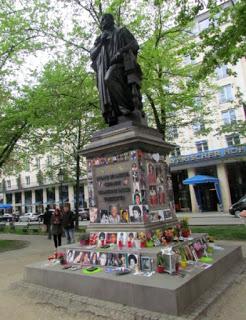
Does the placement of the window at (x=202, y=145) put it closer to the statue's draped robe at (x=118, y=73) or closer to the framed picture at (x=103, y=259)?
the statue's draped robe at (x=118, y=73)

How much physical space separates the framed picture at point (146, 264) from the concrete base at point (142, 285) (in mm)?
314

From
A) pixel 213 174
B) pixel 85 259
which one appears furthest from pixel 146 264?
pixel 213 174

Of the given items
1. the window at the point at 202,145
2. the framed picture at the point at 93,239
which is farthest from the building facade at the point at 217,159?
the framed picture at the point at 93,239

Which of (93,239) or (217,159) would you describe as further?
(217,159)

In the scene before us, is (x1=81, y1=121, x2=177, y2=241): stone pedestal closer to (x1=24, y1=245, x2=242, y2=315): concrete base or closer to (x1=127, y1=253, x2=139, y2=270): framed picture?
(x1=127, y1=253, x2=139, y2=270): framed picture

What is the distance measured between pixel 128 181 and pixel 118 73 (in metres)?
2.63

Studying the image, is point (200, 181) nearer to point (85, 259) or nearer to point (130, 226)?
point (130, 226)

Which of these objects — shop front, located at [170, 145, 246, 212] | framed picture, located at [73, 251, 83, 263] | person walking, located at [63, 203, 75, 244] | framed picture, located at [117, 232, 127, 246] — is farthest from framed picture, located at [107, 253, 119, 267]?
shop front, located at [170, 145, 246, 212]

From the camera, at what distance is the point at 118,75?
289 inches

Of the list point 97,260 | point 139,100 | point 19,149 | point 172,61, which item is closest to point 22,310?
point 97,260

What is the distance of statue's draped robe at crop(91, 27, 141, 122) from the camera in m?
7.25

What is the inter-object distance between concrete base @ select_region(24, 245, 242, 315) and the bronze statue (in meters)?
3.66

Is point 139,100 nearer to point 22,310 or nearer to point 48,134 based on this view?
point 22,310

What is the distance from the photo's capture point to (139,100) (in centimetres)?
748
